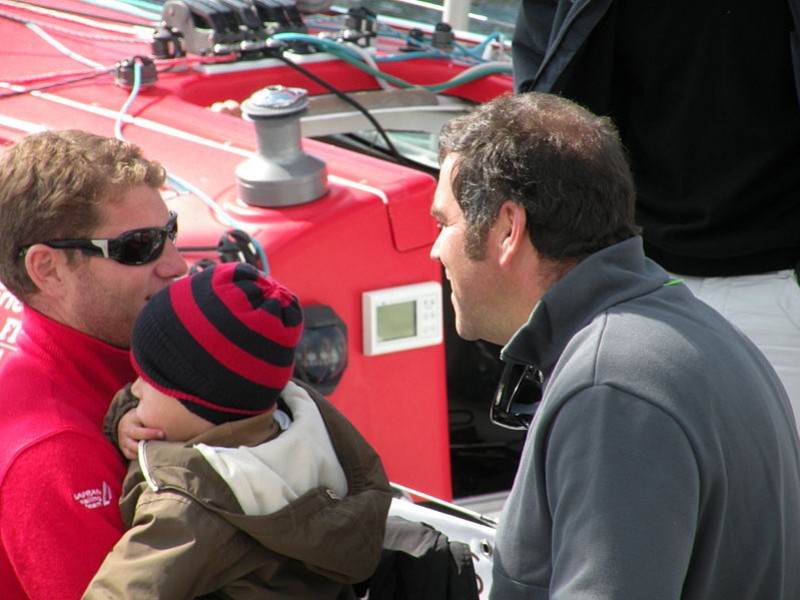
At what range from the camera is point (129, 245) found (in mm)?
1877

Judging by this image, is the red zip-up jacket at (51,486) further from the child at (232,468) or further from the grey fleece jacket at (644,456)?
the grey fleece jacket at (644,456)

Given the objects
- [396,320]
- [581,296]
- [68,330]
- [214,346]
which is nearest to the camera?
[581,296]

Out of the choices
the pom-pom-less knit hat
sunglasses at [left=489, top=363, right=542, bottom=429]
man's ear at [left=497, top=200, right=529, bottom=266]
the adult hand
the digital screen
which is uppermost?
man's ear at [left=497, top=200, right=529, bottom=266]

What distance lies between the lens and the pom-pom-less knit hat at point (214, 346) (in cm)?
164

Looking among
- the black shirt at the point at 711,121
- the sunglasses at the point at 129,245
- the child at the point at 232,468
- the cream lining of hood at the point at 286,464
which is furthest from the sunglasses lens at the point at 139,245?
the black shirt at the point at 711,121

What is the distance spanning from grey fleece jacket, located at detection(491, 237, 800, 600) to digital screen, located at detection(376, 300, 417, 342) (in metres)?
0.93

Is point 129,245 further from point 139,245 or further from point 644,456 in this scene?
point 644,456

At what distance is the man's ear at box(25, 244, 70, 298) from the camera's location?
1.82m

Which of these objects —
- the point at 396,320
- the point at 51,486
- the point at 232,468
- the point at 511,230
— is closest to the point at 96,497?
the point at 51,486

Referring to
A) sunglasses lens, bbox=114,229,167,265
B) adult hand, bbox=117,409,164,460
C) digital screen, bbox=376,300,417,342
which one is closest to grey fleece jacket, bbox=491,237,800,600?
adult hand, bbox=117,409,164,460

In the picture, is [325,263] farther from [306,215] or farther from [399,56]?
[399,56]

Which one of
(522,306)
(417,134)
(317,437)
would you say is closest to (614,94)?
(522,306)

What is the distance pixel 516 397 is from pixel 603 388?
54cm

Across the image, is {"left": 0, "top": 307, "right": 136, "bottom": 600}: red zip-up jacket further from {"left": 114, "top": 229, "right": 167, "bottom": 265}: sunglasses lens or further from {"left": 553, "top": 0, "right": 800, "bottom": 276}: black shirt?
{"left": 553, "top": 0, "right": 800, "bottom": 276}: black shirt
